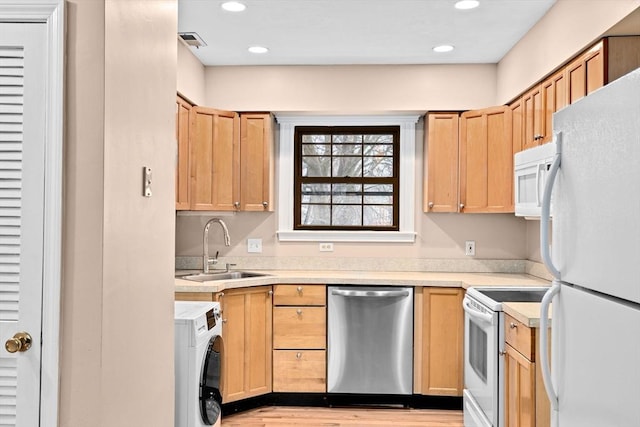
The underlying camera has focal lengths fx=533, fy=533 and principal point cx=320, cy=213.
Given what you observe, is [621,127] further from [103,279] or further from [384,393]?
[384,393]

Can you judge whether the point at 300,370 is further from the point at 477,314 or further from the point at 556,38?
the point at 556,38

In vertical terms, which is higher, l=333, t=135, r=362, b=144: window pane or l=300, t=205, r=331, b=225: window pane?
l=333, t=135, r=362, b=144: window pane

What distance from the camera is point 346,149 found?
454 centimetres

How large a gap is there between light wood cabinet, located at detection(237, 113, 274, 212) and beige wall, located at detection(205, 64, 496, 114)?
0.13m

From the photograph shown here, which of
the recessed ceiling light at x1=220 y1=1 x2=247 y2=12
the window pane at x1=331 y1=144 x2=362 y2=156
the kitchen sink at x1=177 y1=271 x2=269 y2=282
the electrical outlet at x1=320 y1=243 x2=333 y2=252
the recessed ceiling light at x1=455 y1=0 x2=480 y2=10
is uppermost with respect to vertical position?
the recessed ceiling light at x1=455 y1=0 x2=480 y2=10

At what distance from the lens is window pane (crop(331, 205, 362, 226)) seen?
14.9 feet

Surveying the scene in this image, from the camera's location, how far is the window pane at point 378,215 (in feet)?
14.9

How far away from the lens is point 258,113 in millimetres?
4254

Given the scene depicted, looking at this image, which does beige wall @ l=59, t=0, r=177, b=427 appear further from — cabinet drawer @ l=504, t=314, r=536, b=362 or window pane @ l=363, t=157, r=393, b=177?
window pane @ l=363, t=157, r=393, b=177

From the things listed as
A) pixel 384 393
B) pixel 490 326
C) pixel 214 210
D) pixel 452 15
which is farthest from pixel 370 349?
pixel 452 15

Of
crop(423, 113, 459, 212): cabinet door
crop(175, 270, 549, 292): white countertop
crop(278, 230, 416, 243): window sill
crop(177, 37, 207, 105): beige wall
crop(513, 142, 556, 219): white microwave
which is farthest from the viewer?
crop(278, 230, 416, 243): window sill

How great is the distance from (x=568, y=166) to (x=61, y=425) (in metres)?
1.61

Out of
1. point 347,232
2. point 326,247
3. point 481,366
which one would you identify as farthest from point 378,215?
point 481,366

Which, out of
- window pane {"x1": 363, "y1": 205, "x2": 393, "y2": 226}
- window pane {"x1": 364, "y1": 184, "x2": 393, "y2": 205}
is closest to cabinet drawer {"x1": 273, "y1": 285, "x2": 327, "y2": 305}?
window pane {"x1": 363, "y1": 205, "x2": 393, "y2": 226}
